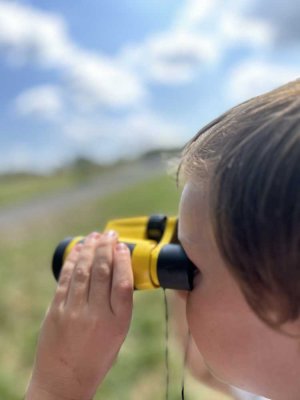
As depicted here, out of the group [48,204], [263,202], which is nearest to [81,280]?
[263,202]

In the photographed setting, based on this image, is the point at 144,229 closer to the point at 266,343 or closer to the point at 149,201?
the point at 266,343

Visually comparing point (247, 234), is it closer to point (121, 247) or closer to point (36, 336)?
point (121, 247)

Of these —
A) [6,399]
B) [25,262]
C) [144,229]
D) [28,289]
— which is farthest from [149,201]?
[144,229]

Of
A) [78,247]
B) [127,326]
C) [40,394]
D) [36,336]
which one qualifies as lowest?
[36,336]

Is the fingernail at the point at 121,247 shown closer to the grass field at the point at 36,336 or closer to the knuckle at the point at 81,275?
the knuckle at the point at 81,275

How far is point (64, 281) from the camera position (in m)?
1.12

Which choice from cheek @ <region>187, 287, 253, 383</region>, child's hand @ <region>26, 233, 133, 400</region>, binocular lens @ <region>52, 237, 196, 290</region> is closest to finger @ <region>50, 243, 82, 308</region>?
child's hand @ <region>26, 233, 133, 400</region>

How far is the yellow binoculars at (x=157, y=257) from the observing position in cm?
103

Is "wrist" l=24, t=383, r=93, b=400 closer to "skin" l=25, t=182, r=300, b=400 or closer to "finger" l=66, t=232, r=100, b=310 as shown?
"skin" l=25, t=182, r=300, b=400

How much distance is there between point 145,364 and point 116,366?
0.33 ft

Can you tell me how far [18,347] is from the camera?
2.45 m

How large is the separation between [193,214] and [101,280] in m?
0.20

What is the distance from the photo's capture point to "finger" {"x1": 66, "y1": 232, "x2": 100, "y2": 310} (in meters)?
1.08

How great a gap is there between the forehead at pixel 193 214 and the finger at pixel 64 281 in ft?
0.71
